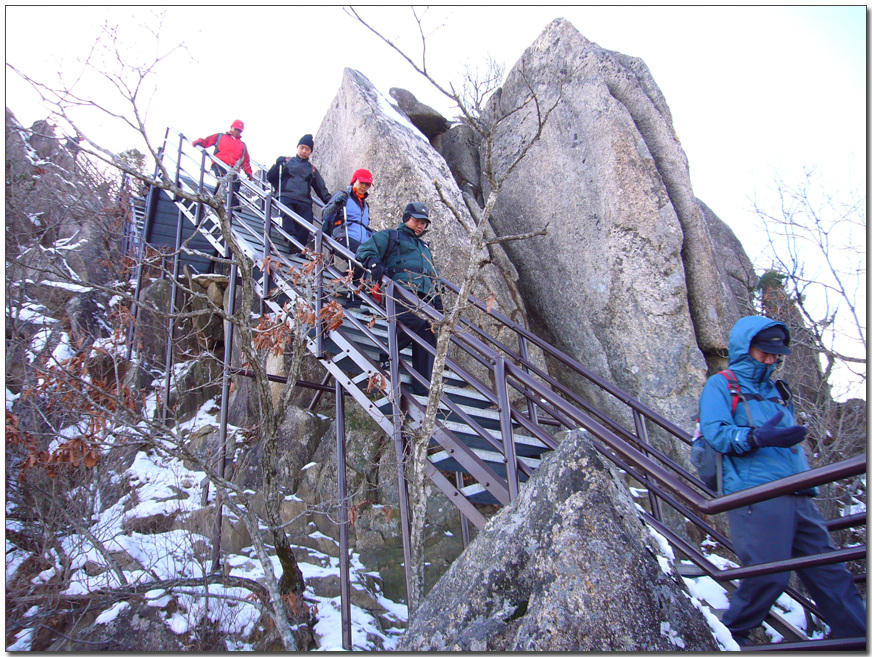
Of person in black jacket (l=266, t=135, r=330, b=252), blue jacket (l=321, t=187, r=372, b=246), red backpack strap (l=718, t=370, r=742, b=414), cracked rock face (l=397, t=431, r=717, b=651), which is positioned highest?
person in black jacket (l=266, t=135, r=330, b=252)

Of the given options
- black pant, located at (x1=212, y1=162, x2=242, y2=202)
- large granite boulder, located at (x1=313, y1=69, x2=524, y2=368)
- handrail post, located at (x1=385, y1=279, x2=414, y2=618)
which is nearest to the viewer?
handrail post, located at (x1=385, y1=279, x2=414, y2=618)

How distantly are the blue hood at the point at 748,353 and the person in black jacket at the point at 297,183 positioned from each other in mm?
5918

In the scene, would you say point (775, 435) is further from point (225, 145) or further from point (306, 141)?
point (225, 145)

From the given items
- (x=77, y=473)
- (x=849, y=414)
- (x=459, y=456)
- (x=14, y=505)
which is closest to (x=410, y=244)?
(x=459, y=456)

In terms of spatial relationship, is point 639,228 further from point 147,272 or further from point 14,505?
point 147,272

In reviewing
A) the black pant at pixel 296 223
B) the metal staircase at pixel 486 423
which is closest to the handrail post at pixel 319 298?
the metal staircase at pixel 486 423

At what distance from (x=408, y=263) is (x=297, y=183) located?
3.40m

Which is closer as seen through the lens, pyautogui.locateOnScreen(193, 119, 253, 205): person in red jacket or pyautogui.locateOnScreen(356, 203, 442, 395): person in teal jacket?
pyautogui.locateOnScreen(356, 203, 442, 395): person in teal jacket

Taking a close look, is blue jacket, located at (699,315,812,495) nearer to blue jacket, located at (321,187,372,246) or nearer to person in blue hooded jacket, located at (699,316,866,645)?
person in blue hooded jacket, located at (699,316,866,645)

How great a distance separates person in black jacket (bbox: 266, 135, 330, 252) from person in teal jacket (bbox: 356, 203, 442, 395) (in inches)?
112

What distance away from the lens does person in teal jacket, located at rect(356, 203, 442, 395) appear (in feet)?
15.8

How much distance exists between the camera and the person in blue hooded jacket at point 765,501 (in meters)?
2.49

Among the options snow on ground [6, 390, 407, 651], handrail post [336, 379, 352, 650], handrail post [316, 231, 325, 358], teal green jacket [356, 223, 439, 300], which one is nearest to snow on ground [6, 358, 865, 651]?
snow on ground [6, 390, 407, 651]

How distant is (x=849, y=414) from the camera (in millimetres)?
7750
